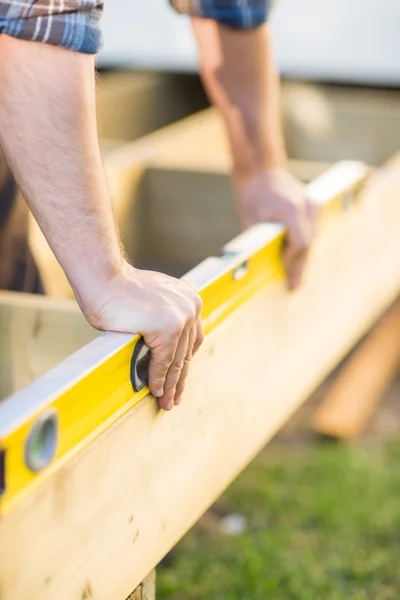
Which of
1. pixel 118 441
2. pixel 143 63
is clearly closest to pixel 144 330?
pixel 118 441

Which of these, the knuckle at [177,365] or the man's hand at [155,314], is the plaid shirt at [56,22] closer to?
the man's hand at [155,314]

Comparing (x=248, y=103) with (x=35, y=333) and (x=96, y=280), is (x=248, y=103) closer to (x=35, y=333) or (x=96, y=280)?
(x=35, y=333)

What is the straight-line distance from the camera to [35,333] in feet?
3.89

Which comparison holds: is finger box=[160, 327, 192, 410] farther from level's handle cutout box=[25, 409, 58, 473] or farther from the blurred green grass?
the blurred green grass

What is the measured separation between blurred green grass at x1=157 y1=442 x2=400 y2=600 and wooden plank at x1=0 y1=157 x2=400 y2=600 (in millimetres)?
414

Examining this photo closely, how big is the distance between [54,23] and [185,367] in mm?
382

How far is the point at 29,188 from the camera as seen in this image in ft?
2.86

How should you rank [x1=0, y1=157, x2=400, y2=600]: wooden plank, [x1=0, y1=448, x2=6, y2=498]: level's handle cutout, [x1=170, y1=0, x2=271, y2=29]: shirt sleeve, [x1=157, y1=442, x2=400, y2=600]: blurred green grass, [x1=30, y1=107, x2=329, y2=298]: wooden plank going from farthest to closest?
[x1=30, y1=107, x2=329, y2=298]: wooden plank
[x1=157, y1=442, x2=400, y2=600]: blurred green grass
[x1=170, y1=0, x2=271, y2=29]: shirt sleeve
[x1=0, y1=157, x2=400, y2=600]: wooden plank
[x1=0, y1=448, x2=6, y2=498]: level's handle cutout

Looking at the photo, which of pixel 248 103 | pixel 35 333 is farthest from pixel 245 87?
pixel 35 333

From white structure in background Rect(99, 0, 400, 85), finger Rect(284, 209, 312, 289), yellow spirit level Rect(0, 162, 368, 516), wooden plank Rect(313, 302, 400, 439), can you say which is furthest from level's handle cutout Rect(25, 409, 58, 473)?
white structure in background Rect(99, 0, 400, 85)

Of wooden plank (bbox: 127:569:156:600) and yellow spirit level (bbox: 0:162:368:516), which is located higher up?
yellow spirit level (bbox: 0:162:368:516)

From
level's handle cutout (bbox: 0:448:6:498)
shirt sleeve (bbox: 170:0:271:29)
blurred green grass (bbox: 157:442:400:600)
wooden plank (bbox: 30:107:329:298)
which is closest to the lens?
level's handle cutout (bbox: 0:448:6:498)

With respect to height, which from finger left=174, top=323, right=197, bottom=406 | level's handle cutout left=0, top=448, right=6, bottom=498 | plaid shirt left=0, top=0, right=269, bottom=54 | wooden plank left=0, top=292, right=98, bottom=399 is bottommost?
wooden plank left=0, top=292, right=98, bottom=399

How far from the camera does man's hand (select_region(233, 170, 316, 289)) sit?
4.41 ft
